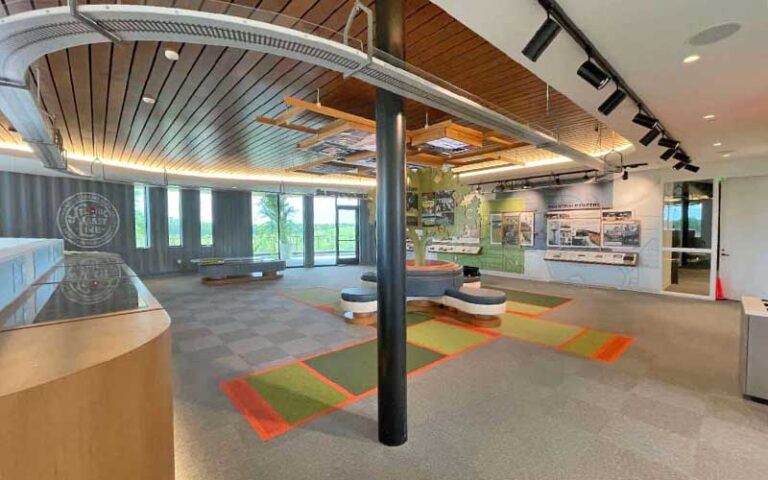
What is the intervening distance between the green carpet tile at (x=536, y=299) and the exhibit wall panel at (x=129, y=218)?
29.7 feet

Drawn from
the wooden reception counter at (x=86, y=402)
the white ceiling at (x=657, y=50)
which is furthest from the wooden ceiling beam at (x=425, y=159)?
the wooden reception counter at (x=86, y=402)

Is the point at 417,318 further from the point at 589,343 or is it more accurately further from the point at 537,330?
the point at 589,343

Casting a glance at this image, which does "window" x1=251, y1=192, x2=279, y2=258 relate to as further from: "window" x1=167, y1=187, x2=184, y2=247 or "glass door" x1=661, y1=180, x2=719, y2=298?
"glass door" x1=661, y1=180, x2=719, y2=298

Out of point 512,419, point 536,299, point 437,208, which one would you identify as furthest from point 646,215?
point 512,419

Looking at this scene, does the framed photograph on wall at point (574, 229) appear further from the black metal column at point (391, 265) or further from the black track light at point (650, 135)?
the black metal column at point (391, 265)

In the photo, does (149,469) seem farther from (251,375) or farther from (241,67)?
(241,67)

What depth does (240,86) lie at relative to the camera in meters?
3.79

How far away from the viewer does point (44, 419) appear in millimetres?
1064

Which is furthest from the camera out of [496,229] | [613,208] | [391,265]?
[496,229]

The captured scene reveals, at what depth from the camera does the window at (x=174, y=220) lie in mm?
10648

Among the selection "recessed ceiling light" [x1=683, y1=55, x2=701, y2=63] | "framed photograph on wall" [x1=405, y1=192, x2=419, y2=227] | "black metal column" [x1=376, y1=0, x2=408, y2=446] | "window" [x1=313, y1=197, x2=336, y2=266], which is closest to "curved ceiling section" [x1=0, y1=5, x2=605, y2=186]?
"black metal column" [x1=376, y1=0, x2=408, y2=446]

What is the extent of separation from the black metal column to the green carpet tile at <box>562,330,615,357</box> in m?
2.90

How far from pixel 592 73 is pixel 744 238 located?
7436mm

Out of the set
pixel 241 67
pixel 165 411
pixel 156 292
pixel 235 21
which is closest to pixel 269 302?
pixel 156 292
